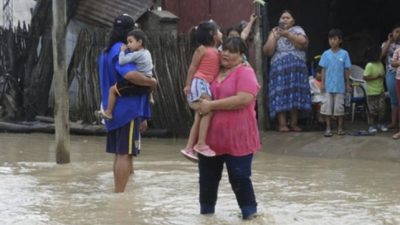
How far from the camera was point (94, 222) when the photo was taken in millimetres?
5668

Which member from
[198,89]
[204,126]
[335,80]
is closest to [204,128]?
[204,126]

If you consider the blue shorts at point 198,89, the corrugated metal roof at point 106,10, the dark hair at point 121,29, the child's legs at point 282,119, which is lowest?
the child's legs at point 282,119

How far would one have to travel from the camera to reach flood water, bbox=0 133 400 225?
5.83 m

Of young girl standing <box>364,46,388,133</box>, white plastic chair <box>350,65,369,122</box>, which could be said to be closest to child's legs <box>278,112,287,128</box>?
white plastic chair <box>350,65,369,122</box>

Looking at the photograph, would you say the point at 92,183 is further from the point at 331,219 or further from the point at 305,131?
the point at 305,131

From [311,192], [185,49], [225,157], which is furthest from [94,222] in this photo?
[185,49]

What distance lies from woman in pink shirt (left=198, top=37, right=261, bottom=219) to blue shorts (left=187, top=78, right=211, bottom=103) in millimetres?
62

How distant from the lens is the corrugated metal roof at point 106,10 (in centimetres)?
1404

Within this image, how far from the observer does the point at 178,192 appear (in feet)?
22.9

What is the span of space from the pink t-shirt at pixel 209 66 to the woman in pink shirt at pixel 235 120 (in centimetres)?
5

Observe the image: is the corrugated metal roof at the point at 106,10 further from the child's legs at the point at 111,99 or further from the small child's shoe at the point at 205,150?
the small child's shoe at the point at 205,150

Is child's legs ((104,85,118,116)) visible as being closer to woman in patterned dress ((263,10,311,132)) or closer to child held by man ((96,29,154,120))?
child held by man ((96,29,154,120))

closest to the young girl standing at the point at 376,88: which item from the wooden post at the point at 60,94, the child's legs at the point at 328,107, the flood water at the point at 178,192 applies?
the child's legs at the point at 328,107

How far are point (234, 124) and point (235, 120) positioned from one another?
3 cm
